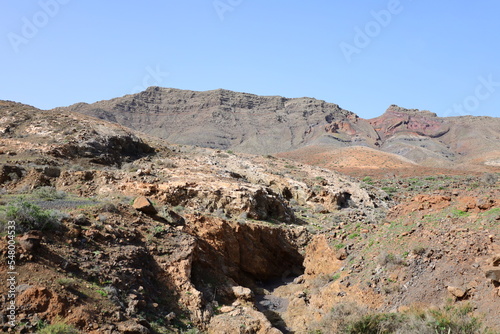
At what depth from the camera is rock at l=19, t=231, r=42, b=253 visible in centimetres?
834

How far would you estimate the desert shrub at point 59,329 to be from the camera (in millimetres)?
6723

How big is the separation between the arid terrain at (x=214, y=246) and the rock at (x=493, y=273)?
31mm

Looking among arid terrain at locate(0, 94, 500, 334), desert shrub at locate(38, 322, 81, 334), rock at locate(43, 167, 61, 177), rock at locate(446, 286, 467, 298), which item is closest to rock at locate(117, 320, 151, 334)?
arid terrain at locate(0, 94, 500, 334)

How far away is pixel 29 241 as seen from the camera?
A: 332 inches

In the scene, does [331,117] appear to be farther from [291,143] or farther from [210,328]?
[210,328]

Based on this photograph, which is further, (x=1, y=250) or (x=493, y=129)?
(x=493, y=129)

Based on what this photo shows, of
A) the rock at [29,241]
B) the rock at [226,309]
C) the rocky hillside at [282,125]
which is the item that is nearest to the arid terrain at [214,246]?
the rock at [29,241]

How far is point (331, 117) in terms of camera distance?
102 meters

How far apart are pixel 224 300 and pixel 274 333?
2.40 meters

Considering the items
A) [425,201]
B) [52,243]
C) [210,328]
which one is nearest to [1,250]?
[52,243]

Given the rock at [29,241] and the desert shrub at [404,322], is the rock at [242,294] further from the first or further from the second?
the rock at [29,241]

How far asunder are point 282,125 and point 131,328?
90.0 m

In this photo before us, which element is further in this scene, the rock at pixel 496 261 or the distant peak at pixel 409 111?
the distant peak at pixel 409 111

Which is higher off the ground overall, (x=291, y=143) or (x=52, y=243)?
(x=291, y=143)
